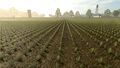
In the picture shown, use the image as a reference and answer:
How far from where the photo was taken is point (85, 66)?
21.5ft

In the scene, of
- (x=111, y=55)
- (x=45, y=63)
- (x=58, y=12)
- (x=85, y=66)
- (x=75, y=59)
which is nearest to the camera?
(x=85, y=66)

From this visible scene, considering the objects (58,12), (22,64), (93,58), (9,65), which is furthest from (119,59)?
(58,12)

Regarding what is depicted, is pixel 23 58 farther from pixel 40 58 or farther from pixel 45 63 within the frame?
pixel 45 63

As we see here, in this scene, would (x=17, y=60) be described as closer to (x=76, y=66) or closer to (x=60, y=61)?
(x=60, y=61)

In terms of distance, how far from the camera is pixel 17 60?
24.4 feet

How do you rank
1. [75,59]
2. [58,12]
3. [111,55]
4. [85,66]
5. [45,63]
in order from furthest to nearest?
1. [58,12]
2. [111,55]
3. [75,59]
4. [45,63]
5. [85,66]

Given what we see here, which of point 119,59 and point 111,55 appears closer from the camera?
point 119,59

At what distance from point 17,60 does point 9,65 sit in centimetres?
83

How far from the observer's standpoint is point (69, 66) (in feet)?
21.7

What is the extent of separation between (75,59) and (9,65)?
3061 millimetres

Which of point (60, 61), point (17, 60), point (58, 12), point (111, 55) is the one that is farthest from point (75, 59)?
point (58, 12)

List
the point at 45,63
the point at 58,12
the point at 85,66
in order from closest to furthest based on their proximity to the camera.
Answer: the point at 85,66 < the point at 45,63 < the point at 58,12

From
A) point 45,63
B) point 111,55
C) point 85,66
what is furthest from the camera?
point 111,55

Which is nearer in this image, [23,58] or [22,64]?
[22,64]
